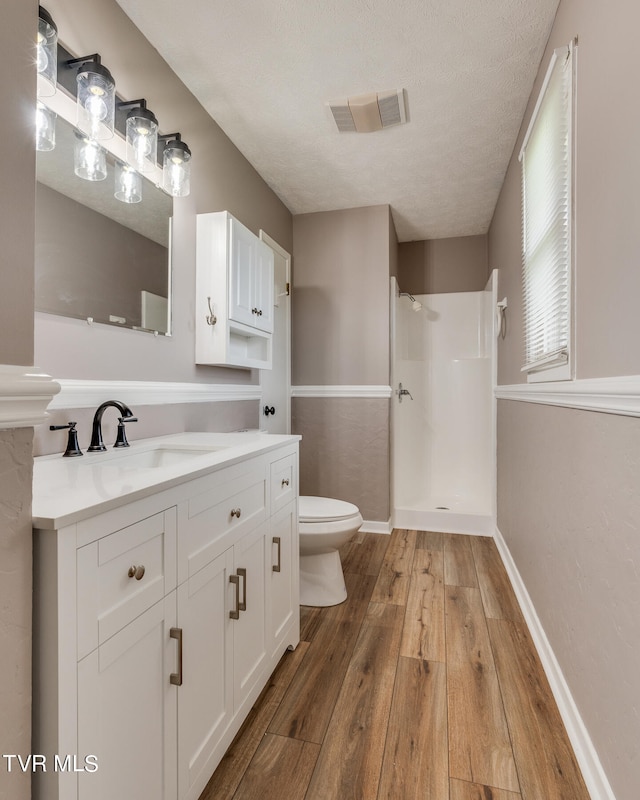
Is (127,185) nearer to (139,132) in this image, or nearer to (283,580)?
(139,132)

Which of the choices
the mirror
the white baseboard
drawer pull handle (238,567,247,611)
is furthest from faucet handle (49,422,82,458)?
the white baseboard

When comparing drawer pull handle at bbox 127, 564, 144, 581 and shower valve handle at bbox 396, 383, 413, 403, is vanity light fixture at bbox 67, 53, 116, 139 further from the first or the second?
shower valve handle at bbox 396, 383, 413, 403

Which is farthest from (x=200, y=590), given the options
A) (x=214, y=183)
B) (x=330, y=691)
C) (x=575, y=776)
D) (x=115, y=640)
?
(x=214, y=183)

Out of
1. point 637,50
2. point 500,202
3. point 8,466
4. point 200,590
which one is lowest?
point 200,590

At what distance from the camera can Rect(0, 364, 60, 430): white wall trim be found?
24.7 inches

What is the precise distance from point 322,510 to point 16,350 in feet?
5.78

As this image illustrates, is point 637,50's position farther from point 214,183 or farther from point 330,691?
point 330,691

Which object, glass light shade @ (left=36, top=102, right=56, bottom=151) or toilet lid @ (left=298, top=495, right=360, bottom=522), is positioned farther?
toilet lid @ (left=298, top=495, right=360, bottom=522)

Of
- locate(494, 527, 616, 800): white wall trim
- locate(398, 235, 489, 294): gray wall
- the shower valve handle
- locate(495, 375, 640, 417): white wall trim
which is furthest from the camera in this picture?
locate(398, 235, 489, 294): gray wall

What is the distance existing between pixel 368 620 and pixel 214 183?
7.32 ft

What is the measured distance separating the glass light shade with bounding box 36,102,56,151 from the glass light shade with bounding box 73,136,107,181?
0.09 meters

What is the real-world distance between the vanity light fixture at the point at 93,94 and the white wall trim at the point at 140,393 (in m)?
0.81

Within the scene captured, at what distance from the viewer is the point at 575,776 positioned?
120cm

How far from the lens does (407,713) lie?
4.69 ft
